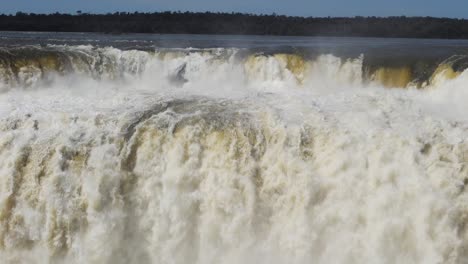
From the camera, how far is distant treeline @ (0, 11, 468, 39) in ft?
171

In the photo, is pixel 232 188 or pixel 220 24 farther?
pixel 220 24

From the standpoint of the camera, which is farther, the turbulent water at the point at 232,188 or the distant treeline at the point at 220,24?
the distant treeline at the point at 220,24


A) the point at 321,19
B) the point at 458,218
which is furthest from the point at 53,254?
the point at 321,19

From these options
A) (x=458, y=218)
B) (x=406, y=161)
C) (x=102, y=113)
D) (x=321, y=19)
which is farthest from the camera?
(x=321, y=19)

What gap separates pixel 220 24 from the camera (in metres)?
58.0

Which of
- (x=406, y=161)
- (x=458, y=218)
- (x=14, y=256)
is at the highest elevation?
(x=406, y=161)

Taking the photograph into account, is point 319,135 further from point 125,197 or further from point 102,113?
point 102,113

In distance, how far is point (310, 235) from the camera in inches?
321

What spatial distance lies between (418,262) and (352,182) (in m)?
1.39

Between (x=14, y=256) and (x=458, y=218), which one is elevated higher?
(x=458, y=218)

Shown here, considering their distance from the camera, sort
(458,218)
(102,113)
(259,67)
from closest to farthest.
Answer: (458,218) < (102,113) < (259,67)

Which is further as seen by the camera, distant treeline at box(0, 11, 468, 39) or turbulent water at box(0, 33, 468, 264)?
distant treeline at box(0, 11, 468, 39)

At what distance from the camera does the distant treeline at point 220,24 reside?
5216cm

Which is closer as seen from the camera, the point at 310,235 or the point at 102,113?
the point at 310,235
